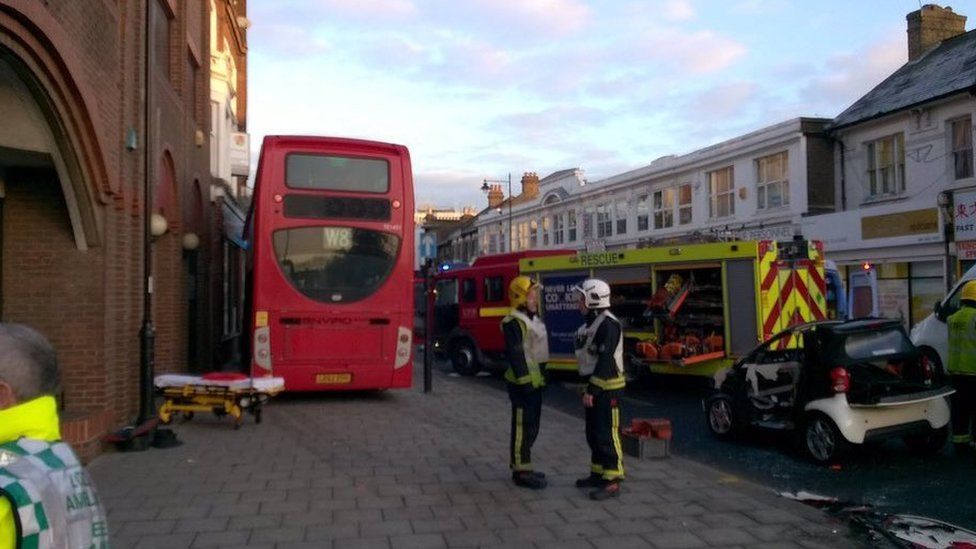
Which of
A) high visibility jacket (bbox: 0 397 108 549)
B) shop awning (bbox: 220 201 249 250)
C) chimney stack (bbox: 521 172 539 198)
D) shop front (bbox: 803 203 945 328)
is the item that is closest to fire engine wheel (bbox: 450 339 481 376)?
shop awning (bbox: 220 201 249 250)

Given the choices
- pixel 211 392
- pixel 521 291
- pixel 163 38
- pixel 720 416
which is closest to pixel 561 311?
pixel 720 416

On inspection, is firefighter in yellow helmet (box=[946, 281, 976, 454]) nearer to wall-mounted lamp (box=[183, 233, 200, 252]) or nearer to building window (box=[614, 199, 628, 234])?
wall-mounted lamp (box=[183, 233, 200, 252])

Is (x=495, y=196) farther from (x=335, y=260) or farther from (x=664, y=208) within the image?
(x=335, y=260)

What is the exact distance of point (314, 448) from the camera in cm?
920

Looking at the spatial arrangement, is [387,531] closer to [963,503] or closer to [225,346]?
[963,503]

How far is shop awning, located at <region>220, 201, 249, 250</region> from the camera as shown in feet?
67.2

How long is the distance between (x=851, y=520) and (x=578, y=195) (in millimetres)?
33921

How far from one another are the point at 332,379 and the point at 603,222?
2658 centimetres

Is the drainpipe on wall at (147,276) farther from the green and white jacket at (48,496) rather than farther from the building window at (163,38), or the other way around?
the green and white jacket at (48,496)

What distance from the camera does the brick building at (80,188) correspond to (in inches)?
282

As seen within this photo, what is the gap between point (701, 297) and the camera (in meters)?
14.8

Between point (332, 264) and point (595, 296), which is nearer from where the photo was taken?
point (595, 296)

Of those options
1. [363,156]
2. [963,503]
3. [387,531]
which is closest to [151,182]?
[363,156]

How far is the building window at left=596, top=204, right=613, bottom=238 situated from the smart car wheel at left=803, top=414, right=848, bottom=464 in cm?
2868
